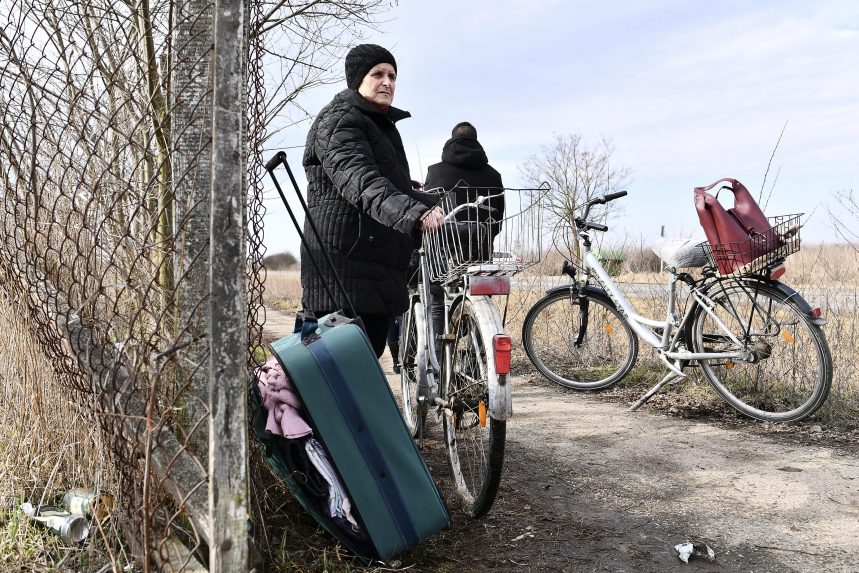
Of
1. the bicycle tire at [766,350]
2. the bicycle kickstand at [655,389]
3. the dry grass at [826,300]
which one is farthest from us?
the bicycle kickstand at [655,389]

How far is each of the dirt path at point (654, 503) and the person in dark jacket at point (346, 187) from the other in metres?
1.12

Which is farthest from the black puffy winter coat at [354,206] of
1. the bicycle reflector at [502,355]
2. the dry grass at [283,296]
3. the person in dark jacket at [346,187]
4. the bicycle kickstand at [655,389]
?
the dry grass at [283,296]

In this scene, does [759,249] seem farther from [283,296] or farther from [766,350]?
[283,296]

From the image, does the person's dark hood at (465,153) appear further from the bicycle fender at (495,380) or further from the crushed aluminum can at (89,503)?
the crushed aluminum can at (89,503)

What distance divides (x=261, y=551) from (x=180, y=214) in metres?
1.21

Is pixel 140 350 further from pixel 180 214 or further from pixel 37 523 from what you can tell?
pixel 37 523

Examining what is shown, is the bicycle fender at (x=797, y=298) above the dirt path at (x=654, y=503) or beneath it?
above

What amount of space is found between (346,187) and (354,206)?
0.14 m

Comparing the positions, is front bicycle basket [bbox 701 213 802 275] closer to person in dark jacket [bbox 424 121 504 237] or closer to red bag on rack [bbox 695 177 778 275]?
red bag on rack [bbox 695 177 778 275]

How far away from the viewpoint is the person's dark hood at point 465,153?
5.16 m

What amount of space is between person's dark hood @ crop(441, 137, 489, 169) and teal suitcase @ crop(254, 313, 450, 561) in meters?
2.97

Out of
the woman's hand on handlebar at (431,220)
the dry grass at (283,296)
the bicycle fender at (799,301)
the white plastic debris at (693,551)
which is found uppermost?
the woman's hand on handlebar at (431,220)

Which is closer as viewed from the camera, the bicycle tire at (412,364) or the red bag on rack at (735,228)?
the bicycle tire at (412,364)

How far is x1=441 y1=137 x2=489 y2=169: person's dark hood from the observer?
516 centimetres
